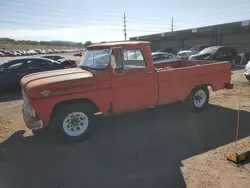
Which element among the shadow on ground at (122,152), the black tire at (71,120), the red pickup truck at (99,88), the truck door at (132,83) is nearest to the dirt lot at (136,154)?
the shadow on ground at (122,152)

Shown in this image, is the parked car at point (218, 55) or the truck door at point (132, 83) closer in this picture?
the truck door at point (132, 83)

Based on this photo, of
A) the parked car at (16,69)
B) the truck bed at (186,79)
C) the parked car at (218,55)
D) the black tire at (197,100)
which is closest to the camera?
the truck bed at (186,79)

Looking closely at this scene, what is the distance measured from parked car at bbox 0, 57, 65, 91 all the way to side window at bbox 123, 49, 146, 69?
650 cm

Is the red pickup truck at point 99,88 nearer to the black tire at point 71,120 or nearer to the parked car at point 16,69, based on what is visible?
the black tire at point 71,120

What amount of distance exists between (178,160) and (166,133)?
128cm

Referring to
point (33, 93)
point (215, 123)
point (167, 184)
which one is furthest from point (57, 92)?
point (215, 123)

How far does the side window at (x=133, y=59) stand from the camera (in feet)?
18.3

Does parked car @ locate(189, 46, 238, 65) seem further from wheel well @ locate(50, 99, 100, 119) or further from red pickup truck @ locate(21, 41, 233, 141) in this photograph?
wheel well @ locate(50, 99, 100, 119)

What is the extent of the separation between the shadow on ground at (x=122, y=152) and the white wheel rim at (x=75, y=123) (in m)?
0.28

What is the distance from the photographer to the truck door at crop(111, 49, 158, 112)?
17.7 ft

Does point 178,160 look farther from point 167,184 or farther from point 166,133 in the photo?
point 166,133

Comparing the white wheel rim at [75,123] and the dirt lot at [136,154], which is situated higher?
the white wheel rim at [75,123]

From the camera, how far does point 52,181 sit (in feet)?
12.5

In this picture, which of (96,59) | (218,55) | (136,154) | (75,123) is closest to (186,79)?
(96,59)
